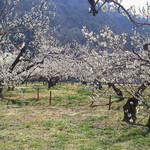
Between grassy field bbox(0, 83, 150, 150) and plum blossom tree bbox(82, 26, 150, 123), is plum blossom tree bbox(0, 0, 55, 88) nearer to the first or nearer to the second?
plum blossom tree bbox(82, 26, 150, 123)

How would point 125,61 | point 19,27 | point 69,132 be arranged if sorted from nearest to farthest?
point 125,61
point 19,27
point 69,132

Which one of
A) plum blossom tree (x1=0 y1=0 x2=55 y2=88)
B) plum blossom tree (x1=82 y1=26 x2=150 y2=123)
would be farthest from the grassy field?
plum blossom tree (x1=0 y1=0 x2=55 y2=88)

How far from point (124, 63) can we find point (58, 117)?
54.3 feet

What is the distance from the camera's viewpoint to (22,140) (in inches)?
675

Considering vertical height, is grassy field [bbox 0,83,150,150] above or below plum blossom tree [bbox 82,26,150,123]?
below

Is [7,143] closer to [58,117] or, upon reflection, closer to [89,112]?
[58,117]

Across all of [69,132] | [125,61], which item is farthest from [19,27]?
[125,61]

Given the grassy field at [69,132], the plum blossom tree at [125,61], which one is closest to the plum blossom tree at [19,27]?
the plum blossom tree at [125,61]

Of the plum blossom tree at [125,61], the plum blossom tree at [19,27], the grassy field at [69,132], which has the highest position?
the plum blossom tree at [19,27]

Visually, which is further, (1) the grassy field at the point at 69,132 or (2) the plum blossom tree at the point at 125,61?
(1) the grassy field at the point at 69,132

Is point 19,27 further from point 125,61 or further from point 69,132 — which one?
point 125,61

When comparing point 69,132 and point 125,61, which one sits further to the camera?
point 69,132

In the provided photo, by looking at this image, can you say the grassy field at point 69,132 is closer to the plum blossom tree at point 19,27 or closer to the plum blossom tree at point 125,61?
the plum blossom tree at point 125,61

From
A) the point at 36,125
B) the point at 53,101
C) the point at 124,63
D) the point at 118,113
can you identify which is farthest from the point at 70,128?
the point at 53,101
